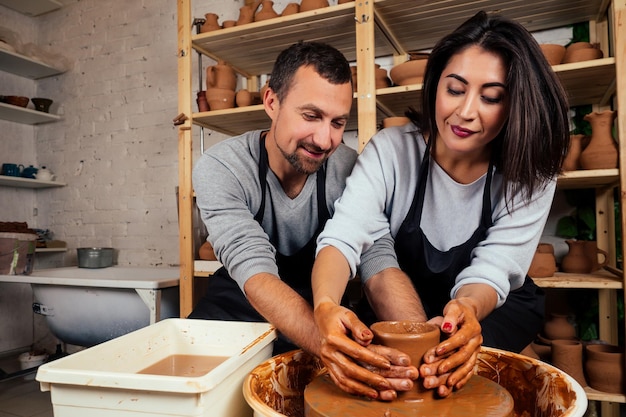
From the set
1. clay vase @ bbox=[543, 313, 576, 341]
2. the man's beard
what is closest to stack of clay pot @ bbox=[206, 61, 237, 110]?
the man's beard

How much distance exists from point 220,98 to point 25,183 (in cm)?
220

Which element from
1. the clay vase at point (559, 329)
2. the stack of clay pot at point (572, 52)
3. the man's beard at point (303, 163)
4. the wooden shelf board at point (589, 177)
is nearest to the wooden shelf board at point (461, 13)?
the stack of clay pot at point (572, 52)

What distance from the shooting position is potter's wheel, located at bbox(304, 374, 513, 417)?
2.27ft

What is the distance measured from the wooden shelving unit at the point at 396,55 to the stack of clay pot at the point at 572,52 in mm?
62

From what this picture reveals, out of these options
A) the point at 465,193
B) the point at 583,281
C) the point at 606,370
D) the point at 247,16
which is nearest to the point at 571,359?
the point at 606,370

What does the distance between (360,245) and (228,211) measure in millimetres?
426

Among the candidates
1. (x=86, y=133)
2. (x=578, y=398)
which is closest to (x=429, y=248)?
(x=578, y=398)

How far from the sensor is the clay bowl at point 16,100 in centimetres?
352

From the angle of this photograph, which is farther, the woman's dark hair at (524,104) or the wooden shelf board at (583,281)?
the wooden shelf board at (583,281)

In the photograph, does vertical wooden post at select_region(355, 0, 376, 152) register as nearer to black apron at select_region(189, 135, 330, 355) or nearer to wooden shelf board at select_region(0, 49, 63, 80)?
black apron at select_region(189, 135, 330, 355)

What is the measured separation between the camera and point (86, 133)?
3.87 metres

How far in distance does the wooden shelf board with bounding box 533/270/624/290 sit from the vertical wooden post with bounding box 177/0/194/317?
174cm

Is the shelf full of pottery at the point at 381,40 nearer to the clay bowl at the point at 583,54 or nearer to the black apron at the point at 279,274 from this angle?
the clay bowl at the point at 583,54

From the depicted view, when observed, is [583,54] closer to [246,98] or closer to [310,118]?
[310,118]
